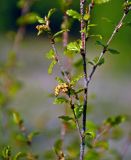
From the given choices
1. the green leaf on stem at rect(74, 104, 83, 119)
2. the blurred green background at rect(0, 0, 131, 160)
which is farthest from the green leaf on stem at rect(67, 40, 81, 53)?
the blurred green background at rect(0, 0, 131, 160)

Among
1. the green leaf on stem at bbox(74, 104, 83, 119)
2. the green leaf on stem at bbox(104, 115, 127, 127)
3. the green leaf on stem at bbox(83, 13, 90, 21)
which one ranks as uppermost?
the green leaf on stem at bbox(83, 13, 90, 21)

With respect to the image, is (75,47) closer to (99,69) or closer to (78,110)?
(78,110)

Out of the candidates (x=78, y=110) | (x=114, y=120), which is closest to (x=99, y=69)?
(x=114, y=120)

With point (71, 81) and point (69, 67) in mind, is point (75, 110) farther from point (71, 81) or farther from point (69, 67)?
point (69, 67)

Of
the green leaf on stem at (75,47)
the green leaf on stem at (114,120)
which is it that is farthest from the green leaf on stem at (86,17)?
the green leaf on stem at (114,120)

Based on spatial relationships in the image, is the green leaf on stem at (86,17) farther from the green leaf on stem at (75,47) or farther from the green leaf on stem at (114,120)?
the green leaf on stem at (114,120)

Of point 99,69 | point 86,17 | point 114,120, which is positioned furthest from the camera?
point 99,69

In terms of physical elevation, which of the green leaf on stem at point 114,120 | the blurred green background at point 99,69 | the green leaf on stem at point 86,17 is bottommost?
the green leaf on stem at point 114,120

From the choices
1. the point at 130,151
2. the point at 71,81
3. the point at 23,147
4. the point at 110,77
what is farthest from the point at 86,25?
the point at 110,77

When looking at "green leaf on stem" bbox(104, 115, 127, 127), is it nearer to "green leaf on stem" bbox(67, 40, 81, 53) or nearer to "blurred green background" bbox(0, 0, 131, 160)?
"green leaf on stem" bbox(67, 40, 81, 53)

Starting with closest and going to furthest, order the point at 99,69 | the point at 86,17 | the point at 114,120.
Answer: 1. the point at 86,17
2. the point at 114,120
3. the point at 99,69

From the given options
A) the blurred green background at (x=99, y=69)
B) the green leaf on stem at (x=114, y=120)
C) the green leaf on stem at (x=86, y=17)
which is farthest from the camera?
the blurred green background at (x=99, y=69)
